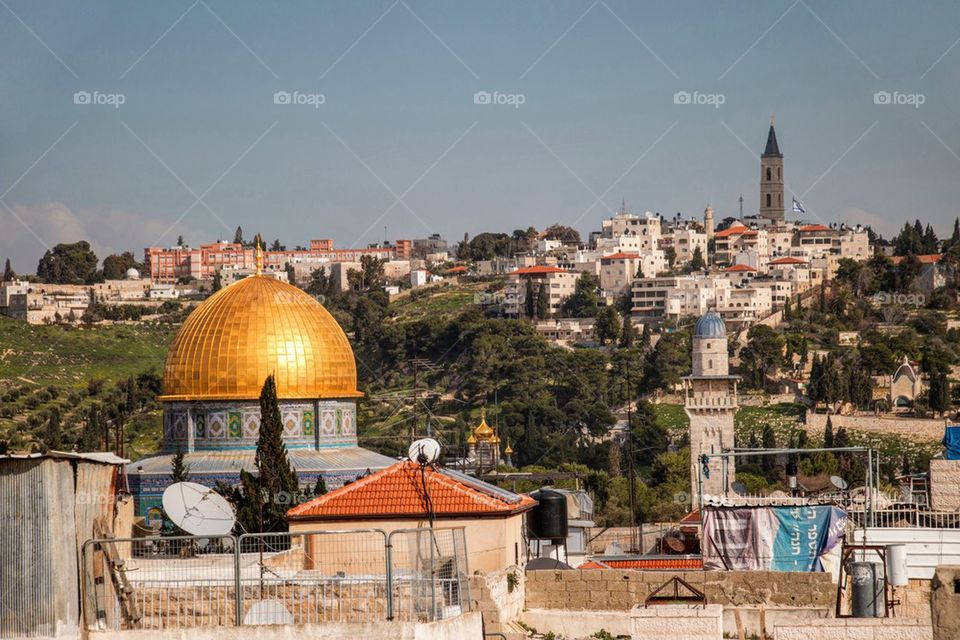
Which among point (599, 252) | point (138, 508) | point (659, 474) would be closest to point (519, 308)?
point (599, 252)

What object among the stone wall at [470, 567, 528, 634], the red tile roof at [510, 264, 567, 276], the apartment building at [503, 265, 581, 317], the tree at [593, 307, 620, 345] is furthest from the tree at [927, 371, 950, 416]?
the stone wall at [470, 567, 528, 634]

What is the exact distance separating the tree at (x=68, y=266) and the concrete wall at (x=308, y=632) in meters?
135

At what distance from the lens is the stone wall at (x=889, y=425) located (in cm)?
8688

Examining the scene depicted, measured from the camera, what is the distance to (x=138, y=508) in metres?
31.5

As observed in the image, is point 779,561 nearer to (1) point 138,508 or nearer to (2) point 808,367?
(1) point 138,508

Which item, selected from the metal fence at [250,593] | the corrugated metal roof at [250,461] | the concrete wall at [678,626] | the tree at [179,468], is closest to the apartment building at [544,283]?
the corrugated metal roof at [250,461]

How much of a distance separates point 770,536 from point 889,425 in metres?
72.7

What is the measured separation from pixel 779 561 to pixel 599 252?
5521 inches

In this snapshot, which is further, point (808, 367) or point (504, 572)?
point (808, 367)

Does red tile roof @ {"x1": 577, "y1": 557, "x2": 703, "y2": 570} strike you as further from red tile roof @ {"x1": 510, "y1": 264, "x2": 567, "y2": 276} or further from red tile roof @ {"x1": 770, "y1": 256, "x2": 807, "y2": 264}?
red tile roof @ {"x1": 770, "y1": 256, "x2": 807, "y2": 264}

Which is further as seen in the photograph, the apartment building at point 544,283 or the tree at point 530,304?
the apartment building at point 544,283

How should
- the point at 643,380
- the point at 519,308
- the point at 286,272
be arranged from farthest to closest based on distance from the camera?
the point at 286,272
the point at 519,308
the point at 643,380

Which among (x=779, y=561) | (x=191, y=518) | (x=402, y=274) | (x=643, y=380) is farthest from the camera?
(x=402, y=274)

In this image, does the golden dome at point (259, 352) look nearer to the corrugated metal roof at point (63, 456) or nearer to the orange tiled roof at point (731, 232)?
the corrugated metal roof at point (63, 456)
